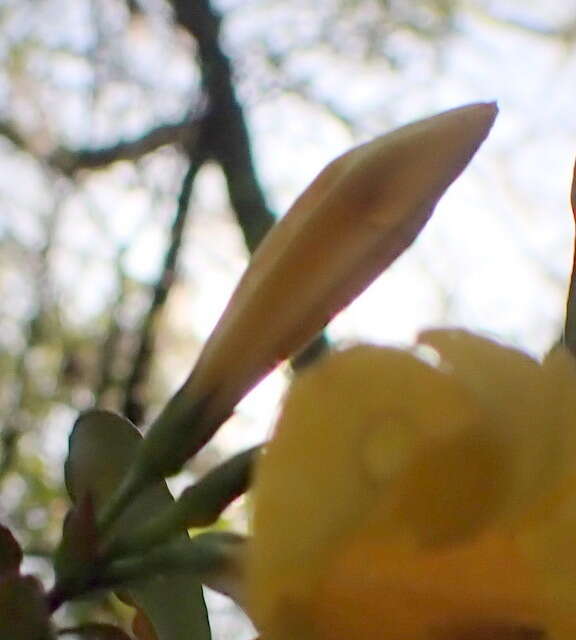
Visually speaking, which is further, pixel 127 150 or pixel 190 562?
pixel 127 150

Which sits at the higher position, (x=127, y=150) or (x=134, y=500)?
(x=127, y=150)

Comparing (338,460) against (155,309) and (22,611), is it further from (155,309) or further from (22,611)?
(155,309)

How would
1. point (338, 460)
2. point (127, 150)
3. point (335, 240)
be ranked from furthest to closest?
point (127, 150) → point (335, 240) → point (338, 460)

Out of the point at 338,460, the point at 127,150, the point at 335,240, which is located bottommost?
the point at 338,460

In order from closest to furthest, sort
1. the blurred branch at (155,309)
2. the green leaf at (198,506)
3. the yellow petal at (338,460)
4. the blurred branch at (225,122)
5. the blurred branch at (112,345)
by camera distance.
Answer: the yellow petal at (338,460)
the green leaf at (198,506)
the blurred branch at (225,122)
the blurred branch at (155,309)
the blurred branch at (112,345)

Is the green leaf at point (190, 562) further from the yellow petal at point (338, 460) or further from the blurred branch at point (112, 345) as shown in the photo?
the blurred branch at point (112, 345)

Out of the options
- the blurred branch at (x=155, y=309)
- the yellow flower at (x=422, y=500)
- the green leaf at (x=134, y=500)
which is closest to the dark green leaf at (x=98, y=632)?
the green leaf at (x=134, y=500)

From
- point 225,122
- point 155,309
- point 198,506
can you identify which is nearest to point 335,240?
point 198,506
